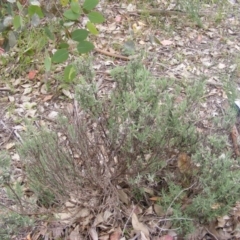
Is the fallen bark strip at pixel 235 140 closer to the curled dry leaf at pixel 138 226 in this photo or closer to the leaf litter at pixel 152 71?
the leaf litter at pixel 152 71

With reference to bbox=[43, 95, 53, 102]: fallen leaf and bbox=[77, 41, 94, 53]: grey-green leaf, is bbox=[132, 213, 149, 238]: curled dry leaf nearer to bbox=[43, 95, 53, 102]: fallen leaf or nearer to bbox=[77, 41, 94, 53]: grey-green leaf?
bbox=[77, 41, 94, 53]: grey-green leaf

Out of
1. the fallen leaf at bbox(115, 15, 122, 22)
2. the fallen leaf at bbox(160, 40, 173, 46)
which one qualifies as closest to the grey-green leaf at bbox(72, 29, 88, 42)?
the fallen leaf at bbox(160, 40, 173, 46)

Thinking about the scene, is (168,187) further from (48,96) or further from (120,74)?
(48,96)

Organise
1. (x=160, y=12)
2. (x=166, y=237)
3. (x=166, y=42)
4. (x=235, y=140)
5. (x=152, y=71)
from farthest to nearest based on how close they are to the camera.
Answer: (x=160, y=12) → (x=166, y=42) → (x=152, y=71) → (x=235, y=140) → (x=166, y=237)

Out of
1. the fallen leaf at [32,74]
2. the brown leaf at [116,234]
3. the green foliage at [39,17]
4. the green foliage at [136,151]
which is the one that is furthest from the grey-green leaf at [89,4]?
the fallen leaf at [32,74]

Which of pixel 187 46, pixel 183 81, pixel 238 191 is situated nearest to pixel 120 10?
pixel 187 46

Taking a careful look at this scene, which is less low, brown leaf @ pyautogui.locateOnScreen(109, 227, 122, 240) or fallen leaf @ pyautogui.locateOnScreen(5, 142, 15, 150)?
fallen leaf @ pyautogui.locateOnScreen(5, 142, 15, 150)

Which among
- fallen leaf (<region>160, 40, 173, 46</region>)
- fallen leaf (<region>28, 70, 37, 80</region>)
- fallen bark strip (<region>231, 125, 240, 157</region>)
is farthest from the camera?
fallen leaf (<region>160, 40, 173, 46</region>)

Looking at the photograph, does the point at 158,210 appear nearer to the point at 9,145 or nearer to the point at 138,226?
the point at 138,226

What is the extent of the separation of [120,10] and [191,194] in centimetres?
218

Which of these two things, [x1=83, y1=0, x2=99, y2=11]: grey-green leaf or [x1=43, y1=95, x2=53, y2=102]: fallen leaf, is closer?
[x1=83, y1=0, x2=99, y2=11]: grey-green leaf

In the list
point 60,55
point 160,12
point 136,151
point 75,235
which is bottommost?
point 75,235

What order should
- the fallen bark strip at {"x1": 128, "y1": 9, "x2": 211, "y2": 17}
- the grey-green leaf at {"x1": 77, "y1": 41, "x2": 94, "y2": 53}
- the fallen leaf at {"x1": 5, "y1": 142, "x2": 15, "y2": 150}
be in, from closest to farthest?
the grey-green leaf at {"x1": 77, "y1": 41, "x2": 94, "y2": 53} < the fallen leaf at {"x1": 5, "y1": 142, "x2": 15, "y2": 150} < the fallen bark strip at {"x1": 128, "y1": 9, "x2": 211, "y2": 17}

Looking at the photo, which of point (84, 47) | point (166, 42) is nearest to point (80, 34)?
point (84, 47)
